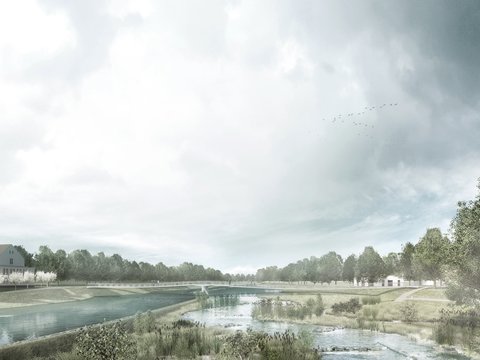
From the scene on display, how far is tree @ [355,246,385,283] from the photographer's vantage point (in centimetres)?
15688

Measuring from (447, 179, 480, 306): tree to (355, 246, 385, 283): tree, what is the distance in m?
114

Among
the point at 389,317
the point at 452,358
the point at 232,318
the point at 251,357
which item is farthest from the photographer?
the point at 232,318

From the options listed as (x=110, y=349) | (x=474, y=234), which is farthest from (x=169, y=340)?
(x=474, y=234)

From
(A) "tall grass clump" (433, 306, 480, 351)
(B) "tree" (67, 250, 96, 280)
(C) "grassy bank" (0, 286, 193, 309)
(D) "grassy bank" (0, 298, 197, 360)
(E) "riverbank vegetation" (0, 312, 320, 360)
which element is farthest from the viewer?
(B) "tree" (67, 250, 96, 280)

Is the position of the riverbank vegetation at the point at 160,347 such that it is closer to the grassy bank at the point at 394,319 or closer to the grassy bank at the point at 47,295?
the grassy bank at the point at 394,319

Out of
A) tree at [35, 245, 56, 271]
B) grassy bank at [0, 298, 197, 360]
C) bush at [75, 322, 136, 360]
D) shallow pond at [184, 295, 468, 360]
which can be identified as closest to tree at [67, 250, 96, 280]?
tree at [35, 245, 56, 271]

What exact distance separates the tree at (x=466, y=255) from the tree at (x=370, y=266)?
375 feet

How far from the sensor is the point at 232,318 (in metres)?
66.4

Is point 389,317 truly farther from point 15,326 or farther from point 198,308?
point 15,326

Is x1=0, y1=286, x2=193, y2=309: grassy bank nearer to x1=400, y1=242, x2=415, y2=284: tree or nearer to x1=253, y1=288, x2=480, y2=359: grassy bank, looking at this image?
x1=253, y1=288, x2=480, y2=359: grassy bank

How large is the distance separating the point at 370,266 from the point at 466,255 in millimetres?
122200

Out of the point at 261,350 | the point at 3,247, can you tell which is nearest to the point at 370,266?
the point at 3,247

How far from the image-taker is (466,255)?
3944cm

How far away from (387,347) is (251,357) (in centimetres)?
1605
